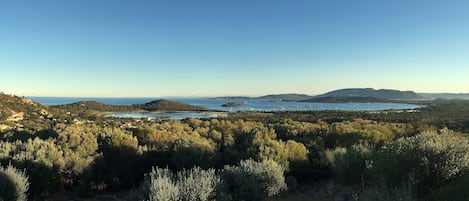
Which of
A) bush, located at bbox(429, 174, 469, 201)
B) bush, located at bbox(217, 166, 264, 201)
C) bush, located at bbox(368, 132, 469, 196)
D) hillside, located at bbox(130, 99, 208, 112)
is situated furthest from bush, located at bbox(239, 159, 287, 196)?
hillside, located at bbox(130, 99, 208, 112)

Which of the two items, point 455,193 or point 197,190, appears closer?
point 455,193

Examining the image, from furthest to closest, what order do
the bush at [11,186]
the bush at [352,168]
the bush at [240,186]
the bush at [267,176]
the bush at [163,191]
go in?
the bush at [352,168] < the bush at [267,176] < the bush at [11,186] < the bush at [240,186] < the bush at [163,191]

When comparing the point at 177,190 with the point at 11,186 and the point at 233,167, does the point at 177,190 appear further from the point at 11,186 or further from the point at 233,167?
the point at 11,186

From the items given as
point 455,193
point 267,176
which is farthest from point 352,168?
point 455,193

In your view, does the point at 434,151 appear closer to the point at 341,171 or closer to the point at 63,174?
the point at 341,171

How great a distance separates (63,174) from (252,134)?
13.8m

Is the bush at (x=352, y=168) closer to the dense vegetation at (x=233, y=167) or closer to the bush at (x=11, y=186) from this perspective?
the dense vegetation at (x=233, y=167)

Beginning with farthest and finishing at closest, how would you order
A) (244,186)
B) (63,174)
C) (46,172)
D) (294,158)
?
(294,158)
(63,174)
(46,172)
(244,186)

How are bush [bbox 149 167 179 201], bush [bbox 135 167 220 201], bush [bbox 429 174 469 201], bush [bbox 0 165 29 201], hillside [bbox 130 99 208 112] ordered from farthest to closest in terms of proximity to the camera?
hillside [bbox 130 99 208 112]
bush [bbox 0 165 29 201]
bush [bbox 135 167 220 201]
bush [bbox 149 167 179 201]
bush [bbox 429 174 469 201]

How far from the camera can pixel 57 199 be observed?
634 inches

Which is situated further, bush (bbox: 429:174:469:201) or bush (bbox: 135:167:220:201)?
bush (bbox: 135:167:220:201)

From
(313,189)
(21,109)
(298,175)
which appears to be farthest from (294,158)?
(21,109)

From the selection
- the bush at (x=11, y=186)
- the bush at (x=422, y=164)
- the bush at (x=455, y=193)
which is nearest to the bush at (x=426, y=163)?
the bush at (x=422, y=164)

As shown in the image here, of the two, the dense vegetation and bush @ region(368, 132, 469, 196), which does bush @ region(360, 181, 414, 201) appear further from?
bush @ region(368, 132, 469, 196)
